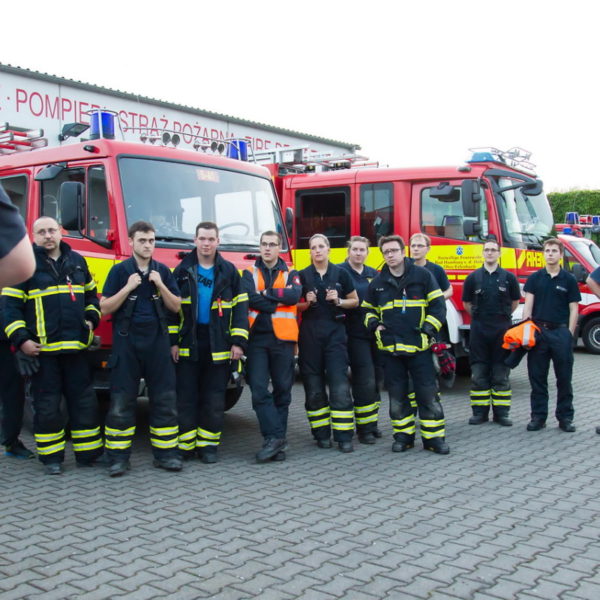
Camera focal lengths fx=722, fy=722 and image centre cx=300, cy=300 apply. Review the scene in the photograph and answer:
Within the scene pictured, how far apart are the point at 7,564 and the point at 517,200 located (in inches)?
296

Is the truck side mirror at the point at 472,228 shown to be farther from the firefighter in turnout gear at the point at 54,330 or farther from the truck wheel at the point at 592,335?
the truck wheel at the point at 592,335

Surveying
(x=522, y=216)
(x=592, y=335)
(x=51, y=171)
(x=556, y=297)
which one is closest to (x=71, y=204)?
(x=51, y=171)

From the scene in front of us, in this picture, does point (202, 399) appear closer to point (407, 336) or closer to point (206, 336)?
point (206, 336)

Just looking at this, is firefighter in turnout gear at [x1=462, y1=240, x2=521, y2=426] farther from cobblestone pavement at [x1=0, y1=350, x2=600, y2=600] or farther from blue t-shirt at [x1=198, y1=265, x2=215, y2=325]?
blue t-shirt at [x1=198, y1=265, x2=215, y2=325]

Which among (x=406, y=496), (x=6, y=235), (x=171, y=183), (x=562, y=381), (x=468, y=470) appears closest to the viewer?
(x=6, y=235)

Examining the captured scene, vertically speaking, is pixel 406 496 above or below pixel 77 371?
below

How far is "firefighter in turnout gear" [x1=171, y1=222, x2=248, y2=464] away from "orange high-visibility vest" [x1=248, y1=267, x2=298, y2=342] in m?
0.19

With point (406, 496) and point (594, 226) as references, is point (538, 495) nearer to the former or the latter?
point (406, 496)

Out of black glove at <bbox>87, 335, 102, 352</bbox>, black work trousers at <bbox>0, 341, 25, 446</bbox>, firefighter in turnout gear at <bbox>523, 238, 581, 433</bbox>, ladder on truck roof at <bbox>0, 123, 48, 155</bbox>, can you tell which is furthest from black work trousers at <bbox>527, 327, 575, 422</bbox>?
ladder on truck roof at <bbox>0, 123, 48, 155</bbox>

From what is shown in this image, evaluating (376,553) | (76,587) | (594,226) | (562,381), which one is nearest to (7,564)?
(76,587)

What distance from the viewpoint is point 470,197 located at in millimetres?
8789

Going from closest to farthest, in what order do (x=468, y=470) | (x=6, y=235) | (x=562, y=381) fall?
(x=6, y=235) < (x=468, y=470) < (x=562, y=381)

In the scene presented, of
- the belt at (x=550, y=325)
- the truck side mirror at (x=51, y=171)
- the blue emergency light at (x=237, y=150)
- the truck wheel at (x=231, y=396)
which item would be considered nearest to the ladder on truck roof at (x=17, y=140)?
the truck side mirror at (x=51, y=171)

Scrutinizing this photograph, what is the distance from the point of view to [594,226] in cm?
1653
